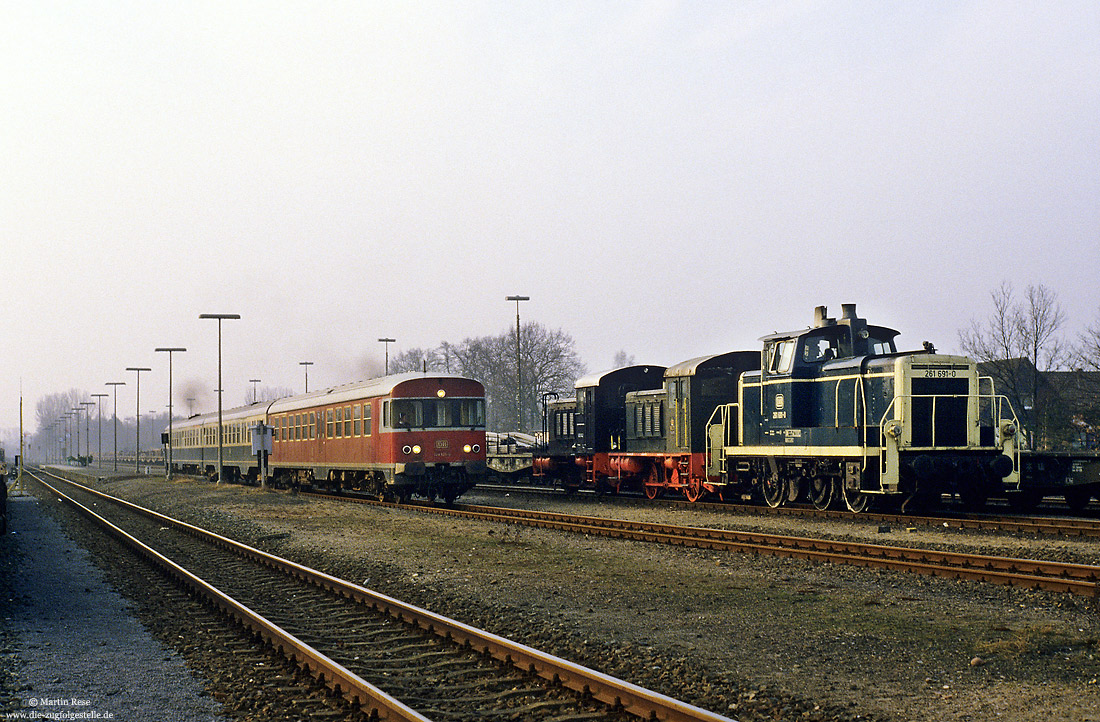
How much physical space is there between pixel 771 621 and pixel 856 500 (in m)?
10.4

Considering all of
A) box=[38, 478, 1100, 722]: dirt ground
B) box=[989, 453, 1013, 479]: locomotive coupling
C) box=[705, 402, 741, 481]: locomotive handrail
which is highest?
box=[705, 402, 741, 481]: locomotive handrail

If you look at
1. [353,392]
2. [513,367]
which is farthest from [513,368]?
[353,392]

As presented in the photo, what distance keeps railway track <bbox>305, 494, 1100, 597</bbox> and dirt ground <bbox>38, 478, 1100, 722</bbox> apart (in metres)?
0.28

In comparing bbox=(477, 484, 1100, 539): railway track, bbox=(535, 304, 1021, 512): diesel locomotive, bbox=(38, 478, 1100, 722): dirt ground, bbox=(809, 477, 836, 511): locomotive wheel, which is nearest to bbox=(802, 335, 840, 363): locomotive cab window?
bbox=(535, 304, 1021, 512): diesel locomotive

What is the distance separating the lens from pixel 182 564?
14.8 metres

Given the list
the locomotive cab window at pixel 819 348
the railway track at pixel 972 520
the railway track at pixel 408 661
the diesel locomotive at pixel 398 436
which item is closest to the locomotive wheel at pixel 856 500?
the railway track at pixel 972 520

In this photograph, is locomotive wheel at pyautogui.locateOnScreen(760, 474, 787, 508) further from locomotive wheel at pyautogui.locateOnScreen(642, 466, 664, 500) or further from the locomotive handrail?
locomotive wheel at pyautogui.locateOnScreen(642, 466, 664, 500)

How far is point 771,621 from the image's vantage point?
29.2 feet

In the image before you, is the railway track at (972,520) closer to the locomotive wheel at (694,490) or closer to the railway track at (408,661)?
the locomotive wheel at (694,490)

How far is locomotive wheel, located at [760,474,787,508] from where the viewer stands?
20.3 meters

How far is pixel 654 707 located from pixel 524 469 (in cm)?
2649

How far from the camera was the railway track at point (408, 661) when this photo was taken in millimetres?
6293

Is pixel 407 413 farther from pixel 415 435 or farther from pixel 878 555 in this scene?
pixel 878 555

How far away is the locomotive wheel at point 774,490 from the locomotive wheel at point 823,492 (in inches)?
38.2
